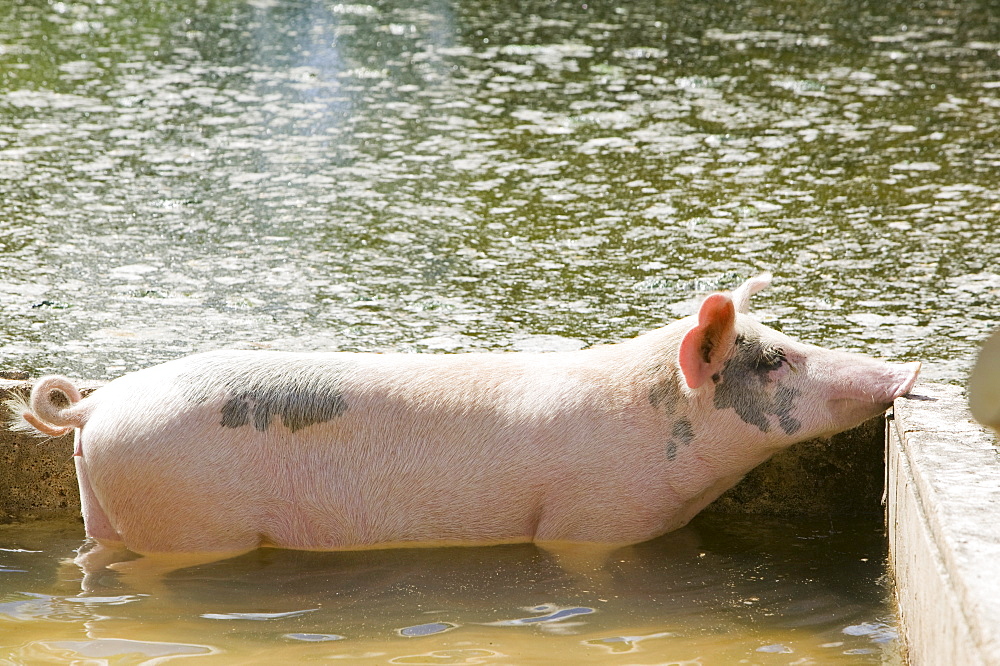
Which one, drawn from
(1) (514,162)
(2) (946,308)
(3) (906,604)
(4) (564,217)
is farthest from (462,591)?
(1) (514,162)

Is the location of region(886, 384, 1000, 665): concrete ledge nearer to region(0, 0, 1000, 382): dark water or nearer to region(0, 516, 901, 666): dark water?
region(0, 516, 901, 666): dark water

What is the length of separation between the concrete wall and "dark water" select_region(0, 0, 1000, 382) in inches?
23.2

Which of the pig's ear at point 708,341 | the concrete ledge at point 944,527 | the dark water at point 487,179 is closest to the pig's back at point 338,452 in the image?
the pig's ear at point 708,341

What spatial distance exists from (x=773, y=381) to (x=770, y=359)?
0.06m

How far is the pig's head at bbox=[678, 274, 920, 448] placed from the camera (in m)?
3.71

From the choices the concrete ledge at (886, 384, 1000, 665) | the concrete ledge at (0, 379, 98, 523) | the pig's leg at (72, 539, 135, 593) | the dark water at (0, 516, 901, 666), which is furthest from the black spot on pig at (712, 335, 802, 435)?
the concrete ledge at (0, 379, 98, 523)

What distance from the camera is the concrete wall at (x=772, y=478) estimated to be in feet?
13.3

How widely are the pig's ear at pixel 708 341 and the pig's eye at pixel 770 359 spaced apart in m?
0.10

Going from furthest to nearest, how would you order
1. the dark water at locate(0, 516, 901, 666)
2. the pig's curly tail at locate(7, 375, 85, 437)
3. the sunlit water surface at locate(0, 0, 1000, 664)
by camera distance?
the pig's curly tail at locate(7, 375, 85, 437), the sunlit water surface at locate(0, 0, 1000, 664), the dark water at locate(0, 516, 901, 666)

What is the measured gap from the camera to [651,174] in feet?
25.0

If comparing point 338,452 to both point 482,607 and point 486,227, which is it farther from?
point 486,227

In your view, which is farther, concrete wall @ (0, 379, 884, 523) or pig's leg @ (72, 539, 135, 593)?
concrete wall @ (0, 379, 884, 523)

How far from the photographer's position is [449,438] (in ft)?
12.4

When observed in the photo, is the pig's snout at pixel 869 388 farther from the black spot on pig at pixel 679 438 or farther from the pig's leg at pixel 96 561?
the pig's leg at pixel 96 561
